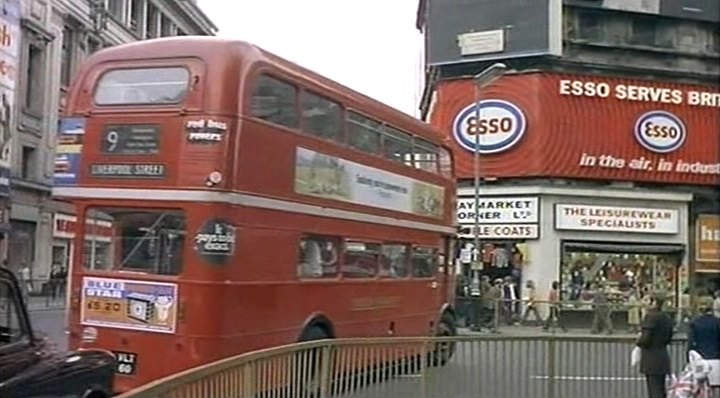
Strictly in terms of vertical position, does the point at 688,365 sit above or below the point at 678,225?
below

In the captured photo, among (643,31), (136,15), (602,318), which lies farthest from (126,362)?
(136,15)

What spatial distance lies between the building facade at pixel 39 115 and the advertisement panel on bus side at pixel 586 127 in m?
15.1

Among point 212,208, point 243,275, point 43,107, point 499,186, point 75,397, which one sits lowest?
point 75,397

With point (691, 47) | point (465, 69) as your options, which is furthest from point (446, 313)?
point (691, 47)

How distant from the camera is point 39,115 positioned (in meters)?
42.5

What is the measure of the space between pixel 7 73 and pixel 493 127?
56.9 ft

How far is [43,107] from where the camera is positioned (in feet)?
141

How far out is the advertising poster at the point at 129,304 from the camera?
1073 cm

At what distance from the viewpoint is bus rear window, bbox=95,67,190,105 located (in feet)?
35.8

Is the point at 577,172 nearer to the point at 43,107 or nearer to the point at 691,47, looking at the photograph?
the point at 691,47

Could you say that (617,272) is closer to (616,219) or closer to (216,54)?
(616,219)

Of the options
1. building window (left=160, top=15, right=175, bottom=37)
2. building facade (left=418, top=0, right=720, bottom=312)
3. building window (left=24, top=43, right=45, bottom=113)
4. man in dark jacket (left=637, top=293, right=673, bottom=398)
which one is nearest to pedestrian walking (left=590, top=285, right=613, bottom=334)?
building facade (left=418, top=0, right=720, bottom=312)

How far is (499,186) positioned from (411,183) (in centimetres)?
1933

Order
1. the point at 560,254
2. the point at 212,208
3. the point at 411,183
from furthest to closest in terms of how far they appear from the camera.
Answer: the point at 560,254 → the point at 411,183 → the point at 212,208
